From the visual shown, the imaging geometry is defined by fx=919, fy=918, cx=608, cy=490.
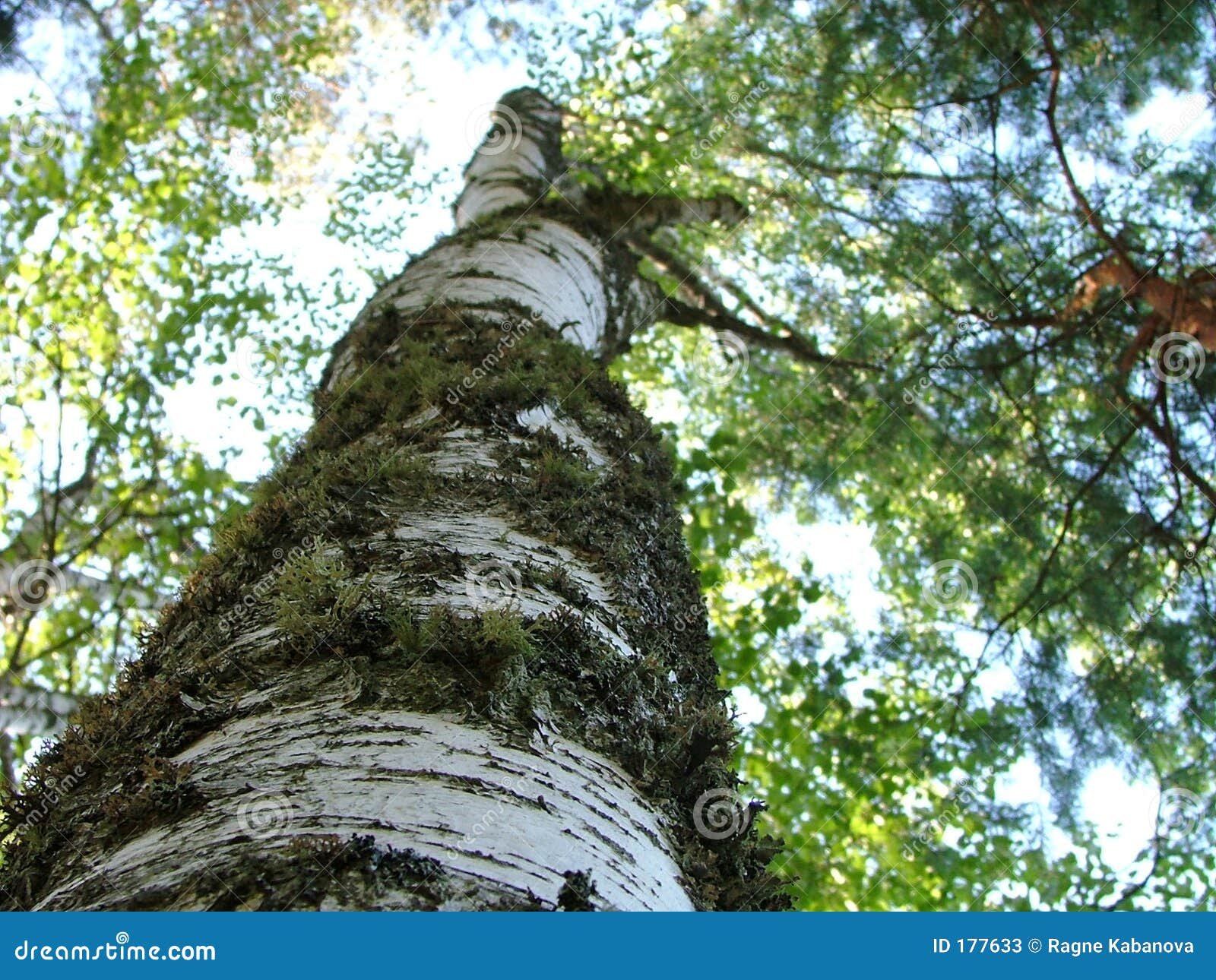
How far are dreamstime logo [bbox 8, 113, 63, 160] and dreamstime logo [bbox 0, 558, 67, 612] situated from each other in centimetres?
374

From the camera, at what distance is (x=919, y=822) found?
6.55m

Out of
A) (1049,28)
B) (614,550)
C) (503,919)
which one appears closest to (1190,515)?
(1049,28)

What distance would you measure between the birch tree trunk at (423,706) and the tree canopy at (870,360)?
4059 millimetres

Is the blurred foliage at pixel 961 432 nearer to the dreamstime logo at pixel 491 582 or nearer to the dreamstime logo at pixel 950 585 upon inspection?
the dreamstime logo at pixel 950 585

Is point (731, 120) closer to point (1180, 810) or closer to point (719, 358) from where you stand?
point (719, 358)

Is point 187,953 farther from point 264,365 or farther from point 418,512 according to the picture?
point 264,365

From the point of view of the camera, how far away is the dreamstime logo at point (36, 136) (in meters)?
7.86

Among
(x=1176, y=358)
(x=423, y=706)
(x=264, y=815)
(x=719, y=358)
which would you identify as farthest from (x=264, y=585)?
(x=719, y=358)

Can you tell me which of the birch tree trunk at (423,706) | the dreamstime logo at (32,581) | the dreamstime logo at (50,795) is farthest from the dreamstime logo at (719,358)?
the dreamstime logo at (50,795)

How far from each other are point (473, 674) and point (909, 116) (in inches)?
273

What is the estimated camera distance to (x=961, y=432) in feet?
22.7

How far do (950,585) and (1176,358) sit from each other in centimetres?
221

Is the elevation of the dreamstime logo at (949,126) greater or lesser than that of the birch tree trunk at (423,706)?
greater
